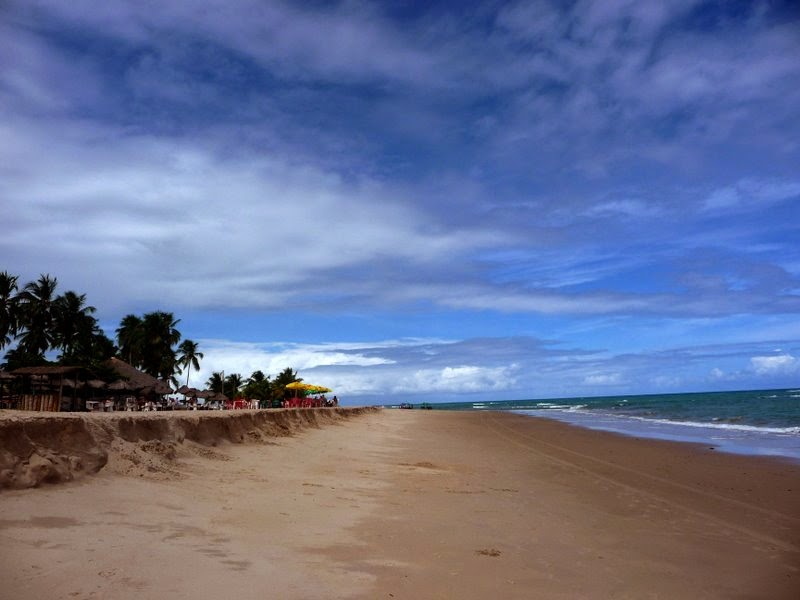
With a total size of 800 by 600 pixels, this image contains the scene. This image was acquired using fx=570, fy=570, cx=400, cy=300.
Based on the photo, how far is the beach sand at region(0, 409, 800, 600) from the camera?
480 cm

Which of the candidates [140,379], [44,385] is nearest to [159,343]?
[140,379]

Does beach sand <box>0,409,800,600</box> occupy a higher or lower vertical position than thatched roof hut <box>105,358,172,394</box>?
lower

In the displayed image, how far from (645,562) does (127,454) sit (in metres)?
7.33

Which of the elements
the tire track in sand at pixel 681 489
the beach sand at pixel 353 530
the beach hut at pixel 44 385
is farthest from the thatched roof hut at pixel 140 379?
the beach sand at pixel 353 530

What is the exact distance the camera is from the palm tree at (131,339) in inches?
2876

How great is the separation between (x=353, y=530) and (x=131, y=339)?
244ft

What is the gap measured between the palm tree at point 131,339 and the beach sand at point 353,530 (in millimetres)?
66331

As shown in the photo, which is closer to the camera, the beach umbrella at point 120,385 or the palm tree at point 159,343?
the beach umbrella at point 120,385

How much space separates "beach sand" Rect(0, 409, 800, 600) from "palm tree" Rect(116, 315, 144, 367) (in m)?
66.3

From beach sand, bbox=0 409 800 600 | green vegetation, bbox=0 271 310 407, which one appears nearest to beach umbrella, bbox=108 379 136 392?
green vegetation, bbox=0 271 310 407

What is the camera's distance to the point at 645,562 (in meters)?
6.63

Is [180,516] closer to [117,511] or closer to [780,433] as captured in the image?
[117,511]

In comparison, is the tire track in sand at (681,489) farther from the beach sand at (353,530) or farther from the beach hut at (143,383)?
the beach hut at (143,383)

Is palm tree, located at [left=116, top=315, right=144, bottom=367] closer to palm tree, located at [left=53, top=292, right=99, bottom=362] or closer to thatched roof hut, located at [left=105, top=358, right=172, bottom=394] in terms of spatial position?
palm tree, located at [left=53, top=292, right=99, bottom=362]
